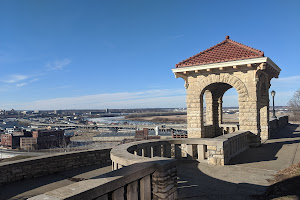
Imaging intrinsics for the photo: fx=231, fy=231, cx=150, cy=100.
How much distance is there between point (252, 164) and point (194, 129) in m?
5.21

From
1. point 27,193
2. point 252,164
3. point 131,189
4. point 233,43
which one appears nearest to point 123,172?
point 131,189

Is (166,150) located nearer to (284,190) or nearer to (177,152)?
(177,152)

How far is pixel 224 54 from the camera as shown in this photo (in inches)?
526

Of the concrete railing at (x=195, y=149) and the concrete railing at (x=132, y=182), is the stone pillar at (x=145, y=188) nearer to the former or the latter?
the concrete railing at (x=132, y=182)

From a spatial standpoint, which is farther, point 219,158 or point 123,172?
point 219,158

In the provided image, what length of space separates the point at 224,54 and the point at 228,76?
1393 millimetres

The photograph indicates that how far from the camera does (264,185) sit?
21.4ft

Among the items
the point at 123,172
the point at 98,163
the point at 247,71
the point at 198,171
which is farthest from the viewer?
the point at 247,71

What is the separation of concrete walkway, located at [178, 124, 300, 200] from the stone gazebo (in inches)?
113

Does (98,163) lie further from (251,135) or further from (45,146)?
(45,146)

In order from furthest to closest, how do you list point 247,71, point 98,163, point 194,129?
point 194,129
point 247,71
point 98,163

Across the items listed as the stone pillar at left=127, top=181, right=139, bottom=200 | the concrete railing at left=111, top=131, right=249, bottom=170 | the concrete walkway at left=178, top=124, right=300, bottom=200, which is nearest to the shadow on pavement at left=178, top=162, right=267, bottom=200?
the concrete walkway at left=178, top=124, right=300, bottom=200

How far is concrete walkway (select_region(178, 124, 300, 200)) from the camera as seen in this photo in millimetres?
5988

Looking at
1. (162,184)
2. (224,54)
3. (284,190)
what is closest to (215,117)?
(224,54)
